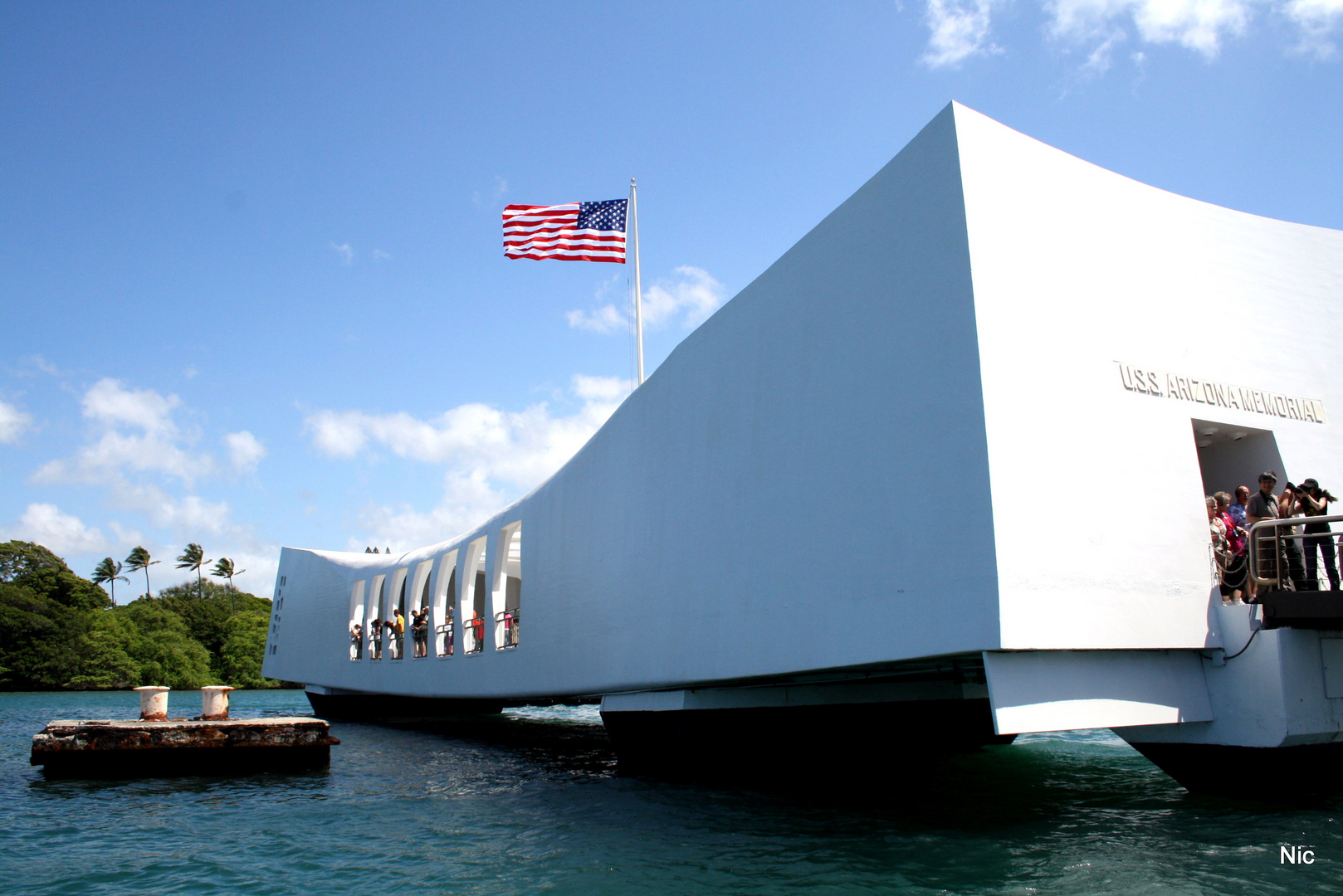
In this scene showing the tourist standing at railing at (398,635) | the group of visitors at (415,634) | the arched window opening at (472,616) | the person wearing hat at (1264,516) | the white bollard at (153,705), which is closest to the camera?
the person wearing hat at (1264,516)

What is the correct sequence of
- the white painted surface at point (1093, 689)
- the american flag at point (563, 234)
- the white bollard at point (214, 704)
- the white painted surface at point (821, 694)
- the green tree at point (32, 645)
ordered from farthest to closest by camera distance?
the green tree at point (32, 645) < the american flag at point (563, 234) < the white bollard at point (214, 704) < the white painted surface at point (821, 694) < the white painted surface at point (1093, 689)

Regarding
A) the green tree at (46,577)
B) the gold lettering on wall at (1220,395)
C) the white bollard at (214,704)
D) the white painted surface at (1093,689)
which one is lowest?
the white bollard at (214,704)

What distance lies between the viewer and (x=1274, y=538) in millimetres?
6652

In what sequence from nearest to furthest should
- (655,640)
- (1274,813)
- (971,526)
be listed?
(971,526)
(1274,813)
(655,640)

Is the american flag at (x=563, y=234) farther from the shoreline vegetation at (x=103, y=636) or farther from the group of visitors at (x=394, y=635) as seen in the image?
the shoreline vegetation at (x=103, y=636)

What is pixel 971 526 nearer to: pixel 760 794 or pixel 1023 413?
pixel 1023 413

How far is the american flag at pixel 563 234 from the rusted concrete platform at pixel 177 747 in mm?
8587

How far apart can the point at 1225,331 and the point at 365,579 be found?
69.5ft

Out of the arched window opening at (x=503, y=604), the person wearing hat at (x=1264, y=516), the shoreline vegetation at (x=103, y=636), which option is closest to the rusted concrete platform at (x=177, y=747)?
the arched window opening at (x=503, y=604)

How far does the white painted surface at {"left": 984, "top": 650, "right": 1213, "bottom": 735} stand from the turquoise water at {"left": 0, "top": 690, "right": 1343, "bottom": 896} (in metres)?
0.90

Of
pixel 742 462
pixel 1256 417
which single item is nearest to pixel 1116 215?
pixel 1256 417

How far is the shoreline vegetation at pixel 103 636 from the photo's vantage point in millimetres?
45188

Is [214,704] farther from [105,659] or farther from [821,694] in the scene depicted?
[105,659]

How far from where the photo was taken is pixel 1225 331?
27.0 ft
